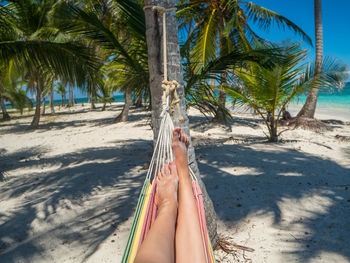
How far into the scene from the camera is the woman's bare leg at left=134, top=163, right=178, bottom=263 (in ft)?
2.29

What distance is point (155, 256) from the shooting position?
690mm

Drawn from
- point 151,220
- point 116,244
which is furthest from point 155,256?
point 116,244

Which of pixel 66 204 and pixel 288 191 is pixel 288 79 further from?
pixel 66 204

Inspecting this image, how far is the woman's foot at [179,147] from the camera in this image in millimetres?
1153

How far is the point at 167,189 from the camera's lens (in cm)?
108

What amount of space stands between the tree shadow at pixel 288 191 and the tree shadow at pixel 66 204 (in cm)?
84

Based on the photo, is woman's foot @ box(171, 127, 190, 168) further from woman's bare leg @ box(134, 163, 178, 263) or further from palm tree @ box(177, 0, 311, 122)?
palm tree @ box(177, 0, 311, 122)

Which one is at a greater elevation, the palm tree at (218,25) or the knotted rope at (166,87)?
the palm tree at (218,25)

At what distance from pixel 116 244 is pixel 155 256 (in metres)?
0.85

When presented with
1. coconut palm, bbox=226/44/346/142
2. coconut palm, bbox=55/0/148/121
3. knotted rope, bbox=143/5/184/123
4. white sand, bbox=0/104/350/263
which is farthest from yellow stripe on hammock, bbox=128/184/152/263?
coconut palm, bbox=226/44/346/142

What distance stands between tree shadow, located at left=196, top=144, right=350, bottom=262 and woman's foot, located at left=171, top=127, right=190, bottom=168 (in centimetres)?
77

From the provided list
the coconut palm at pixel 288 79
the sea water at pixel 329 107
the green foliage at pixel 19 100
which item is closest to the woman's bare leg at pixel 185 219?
the coconut palm at pixel 288 79

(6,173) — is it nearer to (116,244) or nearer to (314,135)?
(116,244)

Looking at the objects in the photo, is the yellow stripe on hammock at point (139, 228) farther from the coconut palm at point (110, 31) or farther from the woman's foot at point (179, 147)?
the coconut palm at point (110, 31)
